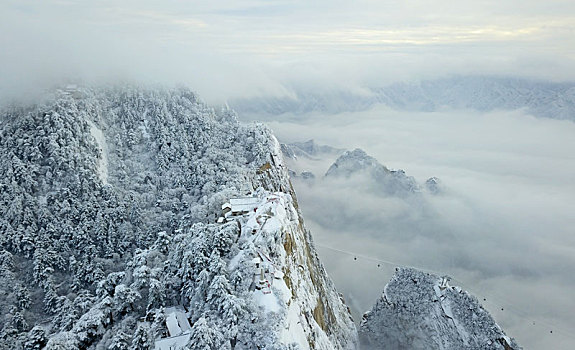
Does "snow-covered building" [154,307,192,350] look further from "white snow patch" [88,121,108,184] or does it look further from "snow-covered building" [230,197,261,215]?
"white snow patch" [88,121,108,184]

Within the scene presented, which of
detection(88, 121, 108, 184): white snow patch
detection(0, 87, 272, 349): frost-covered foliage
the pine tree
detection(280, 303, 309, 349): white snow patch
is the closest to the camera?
the pine tree

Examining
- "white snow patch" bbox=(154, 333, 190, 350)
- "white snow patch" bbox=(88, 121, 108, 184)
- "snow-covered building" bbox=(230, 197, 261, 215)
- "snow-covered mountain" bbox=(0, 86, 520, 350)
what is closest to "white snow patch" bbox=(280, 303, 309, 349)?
"snow-covered mountain" bbox=(0, 86, 520, 350)

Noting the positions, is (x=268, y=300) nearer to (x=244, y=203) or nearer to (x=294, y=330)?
(x=294, y=330)

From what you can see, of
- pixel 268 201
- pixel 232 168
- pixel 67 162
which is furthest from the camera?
pixel 232 168

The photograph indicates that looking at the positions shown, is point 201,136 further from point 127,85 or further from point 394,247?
point 394,247

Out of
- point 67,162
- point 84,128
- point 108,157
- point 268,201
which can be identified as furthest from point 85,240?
point 268,201
